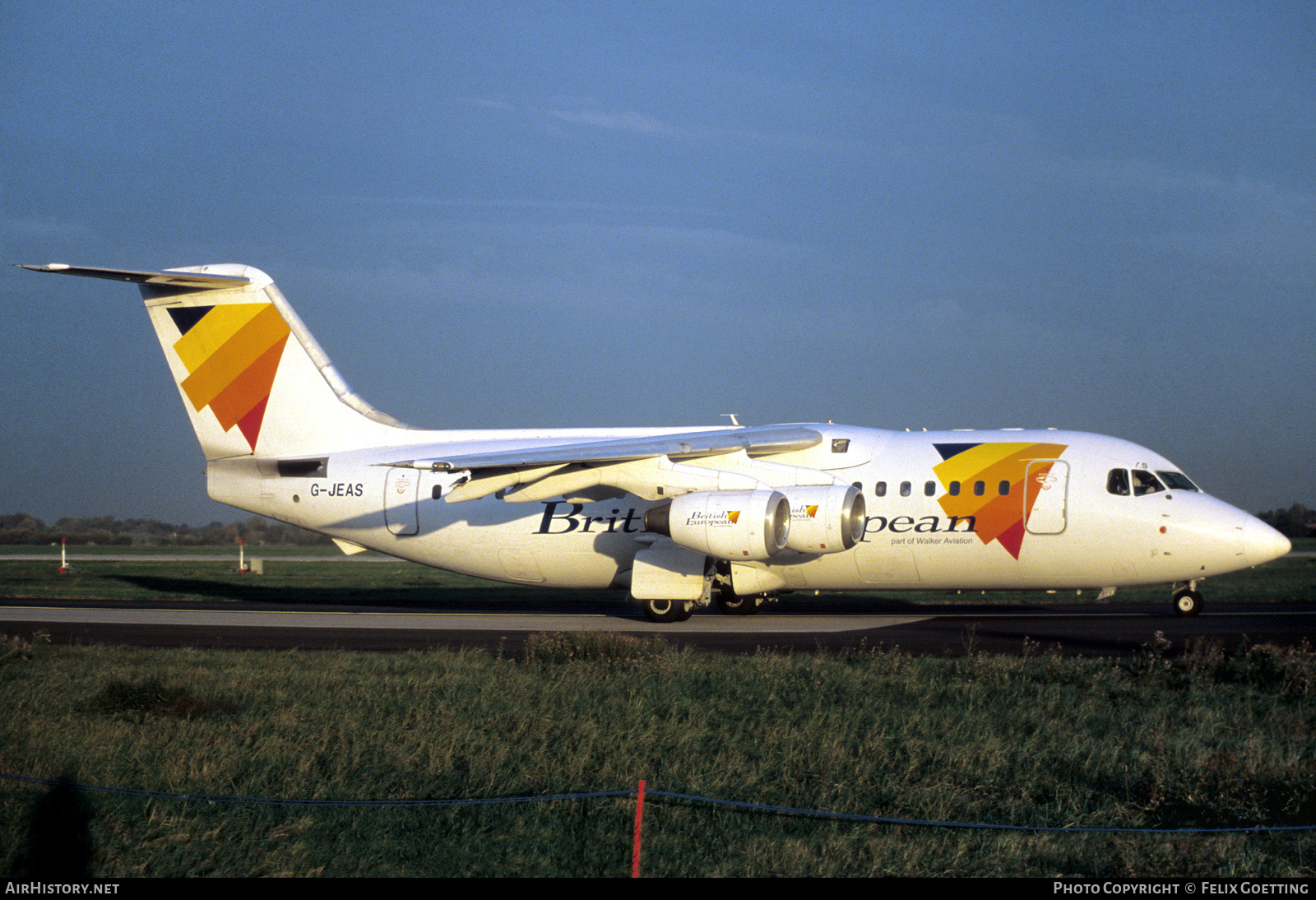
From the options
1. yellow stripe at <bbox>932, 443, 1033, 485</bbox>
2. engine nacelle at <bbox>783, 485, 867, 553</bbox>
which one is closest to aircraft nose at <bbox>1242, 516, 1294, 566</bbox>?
Answer: yellow stripe at <bbox>932, 443, 1033, 485</bbox>

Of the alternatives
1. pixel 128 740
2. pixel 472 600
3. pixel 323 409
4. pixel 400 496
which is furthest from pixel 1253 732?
pixel 472 600

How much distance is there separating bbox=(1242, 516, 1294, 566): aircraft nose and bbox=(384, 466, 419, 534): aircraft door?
15726mm

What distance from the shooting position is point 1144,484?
1947cm

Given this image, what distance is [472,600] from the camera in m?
29.2

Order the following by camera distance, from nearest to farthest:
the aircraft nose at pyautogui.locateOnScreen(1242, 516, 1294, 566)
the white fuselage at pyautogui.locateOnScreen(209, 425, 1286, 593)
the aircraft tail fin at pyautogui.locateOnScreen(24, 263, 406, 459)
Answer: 1. the aircraft nose at pyautogui.locateOnScreen(1242, 516, 1294, 566)
2. the white fuselage at pyautogui.locateOnScreen(209, 425, 1286, 593)
3. the aircraft tail fin at pyautogui.locateOnScreen(24, 263, 406, 459)

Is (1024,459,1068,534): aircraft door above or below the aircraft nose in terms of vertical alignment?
above

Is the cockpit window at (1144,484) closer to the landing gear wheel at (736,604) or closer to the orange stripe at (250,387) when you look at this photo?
the landing gear wheel at (736,604)

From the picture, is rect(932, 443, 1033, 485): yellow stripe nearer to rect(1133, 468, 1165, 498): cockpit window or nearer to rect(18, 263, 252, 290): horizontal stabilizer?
rect(1133, 468, 1165, 498): cockpit window

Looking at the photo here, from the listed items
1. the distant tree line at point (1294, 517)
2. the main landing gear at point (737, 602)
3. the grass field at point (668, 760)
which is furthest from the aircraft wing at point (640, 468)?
the distant tree line at point (1294, 517)

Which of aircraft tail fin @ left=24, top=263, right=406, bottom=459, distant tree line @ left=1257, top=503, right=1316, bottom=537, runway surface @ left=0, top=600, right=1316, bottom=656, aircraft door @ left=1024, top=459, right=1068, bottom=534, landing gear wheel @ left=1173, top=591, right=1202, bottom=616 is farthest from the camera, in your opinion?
distant tree line @ left=1257, top=503, right=1316, bottom=537

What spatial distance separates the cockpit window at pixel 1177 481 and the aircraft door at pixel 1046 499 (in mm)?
1770

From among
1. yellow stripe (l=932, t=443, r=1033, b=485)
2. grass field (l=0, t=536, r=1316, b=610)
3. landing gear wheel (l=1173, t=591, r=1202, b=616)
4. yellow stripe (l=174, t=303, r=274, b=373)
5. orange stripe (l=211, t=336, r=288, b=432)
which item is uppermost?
yellow stripe (l=174, t=303, r=274, b=373)

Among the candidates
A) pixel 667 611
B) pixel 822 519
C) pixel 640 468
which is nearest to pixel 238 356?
pixel 640 468

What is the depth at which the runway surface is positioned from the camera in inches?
659
